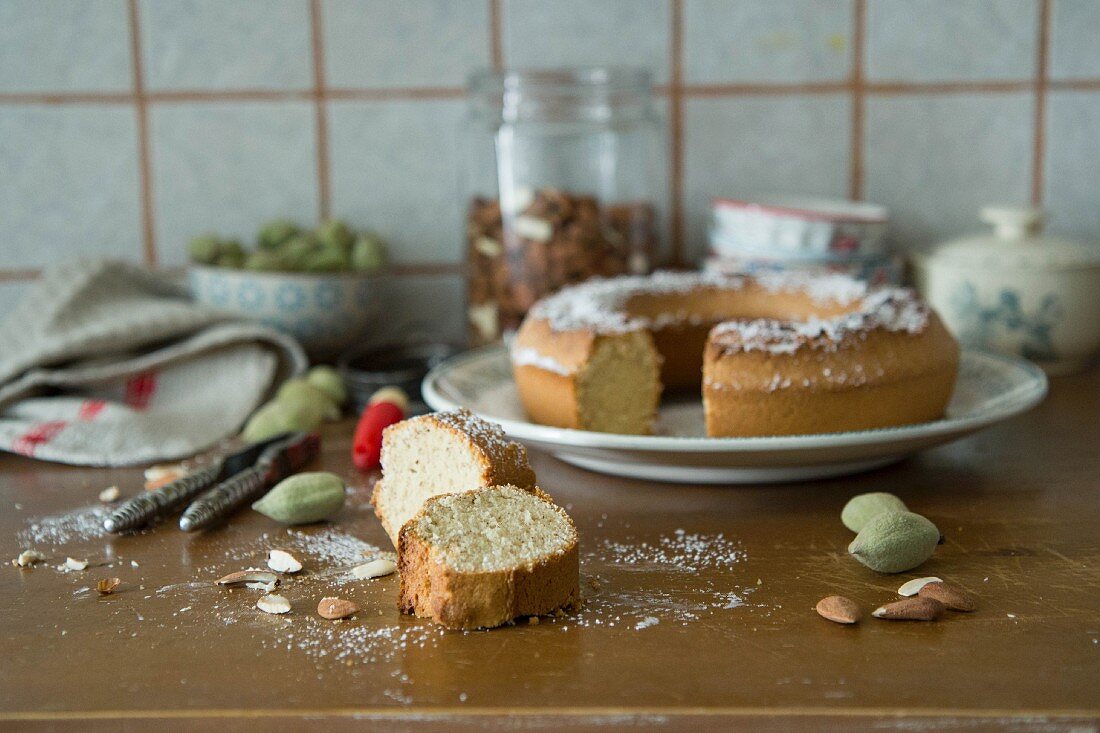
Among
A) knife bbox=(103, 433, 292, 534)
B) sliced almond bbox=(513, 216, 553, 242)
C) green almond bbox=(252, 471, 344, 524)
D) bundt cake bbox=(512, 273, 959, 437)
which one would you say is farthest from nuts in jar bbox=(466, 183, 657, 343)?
green almond bbox=(252, 471, 344, 524)

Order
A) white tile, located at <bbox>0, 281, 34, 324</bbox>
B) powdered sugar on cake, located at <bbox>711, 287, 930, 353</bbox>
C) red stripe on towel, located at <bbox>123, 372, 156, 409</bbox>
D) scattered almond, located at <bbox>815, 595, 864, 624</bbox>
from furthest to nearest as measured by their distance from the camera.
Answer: white tile, located at <bbox>0, 281, 34, 324</bbox>
red stripe on towel, located at <bbox>123, 372, 156, 409</bbox>
powdered sugar on cake, located at <bbox>711, 287, 930, 353</bbox>
scattered almond, located at <bbox>815, 595, 864, 624</bbox>

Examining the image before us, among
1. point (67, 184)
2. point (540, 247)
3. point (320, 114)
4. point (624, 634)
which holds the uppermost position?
point (320, 114)

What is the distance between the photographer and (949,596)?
798 mm

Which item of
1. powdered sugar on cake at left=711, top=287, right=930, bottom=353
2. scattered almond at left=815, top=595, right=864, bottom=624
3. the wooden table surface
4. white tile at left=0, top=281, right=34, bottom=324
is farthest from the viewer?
white tile at left=0, top=281, right=34, bottom=324

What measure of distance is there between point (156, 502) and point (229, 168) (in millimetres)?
870

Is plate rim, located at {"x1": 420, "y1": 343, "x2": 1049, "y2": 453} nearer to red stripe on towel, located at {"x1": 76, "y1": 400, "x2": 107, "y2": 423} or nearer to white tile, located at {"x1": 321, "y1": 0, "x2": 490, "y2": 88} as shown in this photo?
red stripe on towel, located at {"x1": 76, "y1": 400, "x2": 107, "y2": 423}

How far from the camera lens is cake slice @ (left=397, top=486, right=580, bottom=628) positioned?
0.77 metres

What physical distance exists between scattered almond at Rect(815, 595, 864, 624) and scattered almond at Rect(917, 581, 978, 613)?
2.3 inches

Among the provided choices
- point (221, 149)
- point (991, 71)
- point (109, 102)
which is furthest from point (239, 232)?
point (991, 71)

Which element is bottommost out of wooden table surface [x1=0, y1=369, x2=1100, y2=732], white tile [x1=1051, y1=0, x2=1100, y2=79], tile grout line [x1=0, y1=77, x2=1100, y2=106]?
wooden table surface [x1=0, y1=369, x2=1100, y2=732]

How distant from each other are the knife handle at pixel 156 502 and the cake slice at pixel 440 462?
227 millimetres

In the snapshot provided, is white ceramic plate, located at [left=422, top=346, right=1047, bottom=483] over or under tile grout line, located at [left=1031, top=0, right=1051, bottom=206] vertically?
under

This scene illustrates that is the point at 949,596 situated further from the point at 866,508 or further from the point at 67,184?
the point at 67,184

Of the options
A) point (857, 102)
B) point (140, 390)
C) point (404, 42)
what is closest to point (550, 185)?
point (404, 42)
